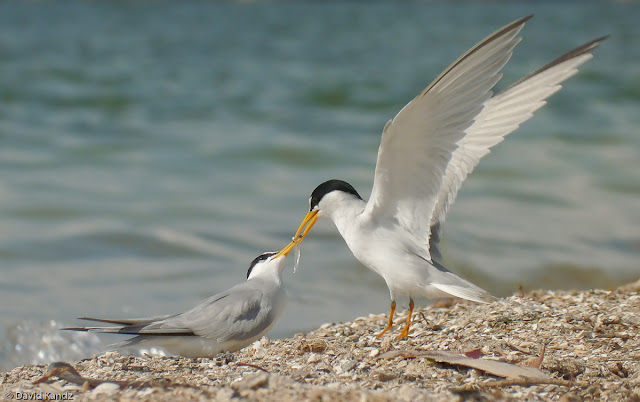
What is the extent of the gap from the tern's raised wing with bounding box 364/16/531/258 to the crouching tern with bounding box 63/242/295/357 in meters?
0.73

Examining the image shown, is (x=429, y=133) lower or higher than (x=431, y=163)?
higher

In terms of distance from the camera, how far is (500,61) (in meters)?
3.77

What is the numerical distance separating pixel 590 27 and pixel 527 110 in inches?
1131

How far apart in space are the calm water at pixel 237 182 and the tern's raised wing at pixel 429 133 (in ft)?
5.77

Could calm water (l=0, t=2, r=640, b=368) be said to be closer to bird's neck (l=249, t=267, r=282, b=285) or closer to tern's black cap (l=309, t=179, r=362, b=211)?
bird's neck (l=249, t=267, r=282, b=285)

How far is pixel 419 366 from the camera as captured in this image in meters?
3.69

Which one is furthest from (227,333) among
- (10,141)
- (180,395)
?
(10,141)

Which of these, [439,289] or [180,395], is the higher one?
[439,289]

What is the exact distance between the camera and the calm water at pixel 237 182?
658cm

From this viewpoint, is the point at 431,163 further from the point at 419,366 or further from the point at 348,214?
the point at 419,366

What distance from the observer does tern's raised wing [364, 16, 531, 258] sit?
374 centimetres

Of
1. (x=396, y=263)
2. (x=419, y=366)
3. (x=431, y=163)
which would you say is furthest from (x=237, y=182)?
(x=419, y=366)

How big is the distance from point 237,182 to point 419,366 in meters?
6.44

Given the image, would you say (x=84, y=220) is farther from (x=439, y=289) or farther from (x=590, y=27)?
(x=590, y=27)
